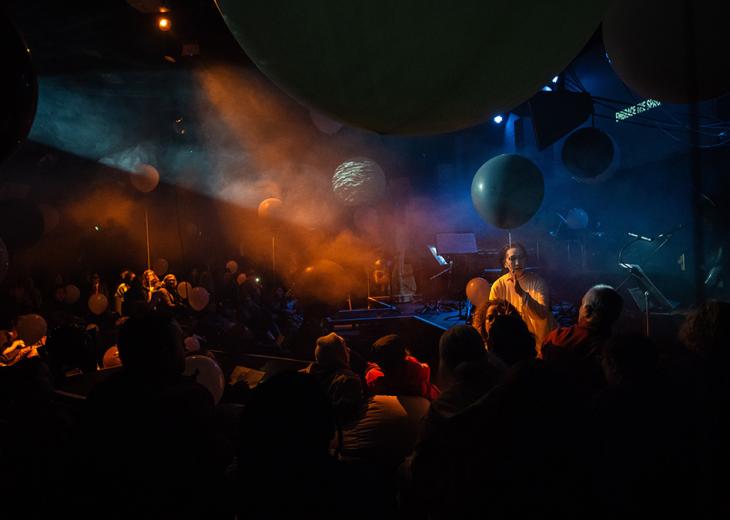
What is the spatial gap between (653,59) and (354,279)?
7035 millimetres

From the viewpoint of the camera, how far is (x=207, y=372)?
2.13 meters

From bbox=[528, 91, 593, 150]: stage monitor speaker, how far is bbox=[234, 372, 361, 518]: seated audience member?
407 cm

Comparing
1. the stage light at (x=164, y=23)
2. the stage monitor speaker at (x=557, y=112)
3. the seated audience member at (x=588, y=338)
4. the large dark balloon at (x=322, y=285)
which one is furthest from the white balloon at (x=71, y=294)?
the seated audience member at (x=588, y=338)

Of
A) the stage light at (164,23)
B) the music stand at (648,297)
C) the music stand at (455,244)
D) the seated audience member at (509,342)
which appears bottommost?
the music stand at (648,297)

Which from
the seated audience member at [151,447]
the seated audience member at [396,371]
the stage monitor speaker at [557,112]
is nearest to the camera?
the seated audience member at [151,447]

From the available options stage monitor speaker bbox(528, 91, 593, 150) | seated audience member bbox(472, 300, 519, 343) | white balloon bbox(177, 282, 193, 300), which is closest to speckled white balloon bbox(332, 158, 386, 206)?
stage monitor speaker bbox(528, 91, 593, 150)

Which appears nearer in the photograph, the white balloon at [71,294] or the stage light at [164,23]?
the stage light at [164,23]

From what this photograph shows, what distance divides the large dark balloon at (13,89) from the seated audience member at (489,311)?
2.42 meters

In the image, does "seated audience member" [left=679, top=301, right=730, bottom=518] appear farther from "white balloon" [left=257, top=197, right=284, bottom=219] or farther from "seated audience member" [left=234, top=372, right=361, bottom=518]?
"white balloon" [left=257, top=197, right=284, bottom=219]

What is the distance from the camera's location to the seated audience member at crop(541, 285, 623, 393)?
201cm

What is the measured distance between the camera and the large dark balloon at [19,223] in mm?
4855

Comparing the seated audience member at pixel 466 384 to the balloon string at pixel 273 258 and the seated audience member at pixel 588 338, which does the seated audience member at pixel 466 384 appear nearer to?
the seated audience member at pixel 588 338

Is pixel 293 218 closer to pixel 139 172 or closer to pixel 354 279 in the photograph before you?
pixel 354 279

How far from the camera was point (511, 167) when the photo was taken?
3.25 m
